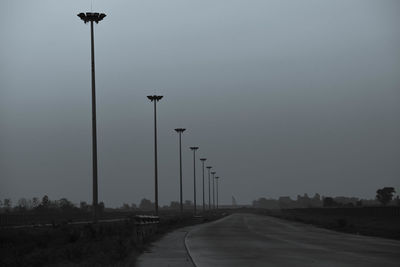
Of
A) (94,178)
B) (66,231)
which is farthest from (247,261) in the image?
(66,231)

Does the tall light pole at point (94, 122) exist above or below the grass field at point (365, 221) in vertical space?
above

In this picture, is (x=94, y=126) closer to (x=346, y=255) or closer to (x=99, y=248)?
(x=99, y=248)

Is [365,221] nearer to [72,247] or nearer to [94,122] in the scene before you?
[94,122]

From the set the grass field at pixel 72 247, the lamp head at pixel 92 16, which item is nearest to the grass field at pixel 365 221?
the grass field at pixel 72 247

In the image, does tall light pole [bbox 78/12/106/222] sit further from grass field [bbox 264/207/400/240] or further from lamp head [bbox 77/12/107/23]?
grass field [bbox 264/207/400/240]

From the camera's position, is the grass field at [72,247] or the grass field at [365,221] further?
the grass field at [365,221]

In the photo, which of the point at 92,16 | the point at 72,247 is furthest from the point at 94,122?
the point at 72,247

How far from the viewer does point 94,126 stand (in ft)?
104

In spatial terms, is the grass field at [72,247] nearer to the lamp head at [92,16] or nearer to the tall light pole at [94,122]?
the tall light pole at [94,122]

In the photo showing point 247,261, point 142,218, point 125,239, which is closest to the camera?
point 247,261

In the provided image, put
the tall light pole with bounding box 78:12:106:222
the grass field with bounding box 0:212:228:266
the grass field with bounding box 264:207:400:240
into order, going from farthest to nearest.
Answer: the grass field with bounding box 264:207:400:240, the tall light pole with bounding box 78:12:106:222, the grass field with bounding box 0:212:228:266

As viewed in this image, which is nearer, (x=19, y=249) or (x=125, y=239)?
(x=19, y=249)

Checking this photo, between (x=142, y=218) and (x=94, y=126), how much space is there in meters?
7.87

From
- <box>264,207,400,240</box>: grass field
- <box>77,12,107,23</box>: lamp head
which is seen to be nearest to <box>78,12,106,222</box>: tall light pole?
<box>77,12,107,23</box>: lamp head
